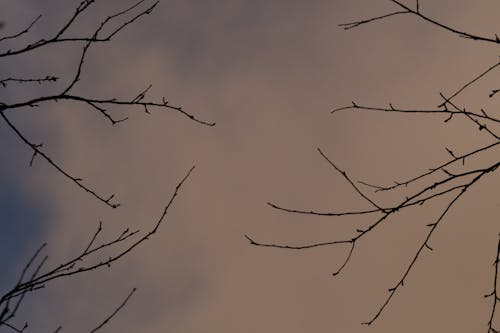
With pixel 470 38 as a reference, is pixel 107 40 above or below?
above

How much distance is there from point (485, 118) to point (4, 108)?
7.66 feet

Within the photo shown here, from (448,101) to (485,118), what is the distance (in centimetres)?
20

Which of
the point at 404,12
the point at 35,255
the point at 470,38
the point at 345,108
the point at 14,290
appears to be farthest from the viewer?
the point at 345,108

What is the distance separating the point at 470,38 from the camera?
278cm

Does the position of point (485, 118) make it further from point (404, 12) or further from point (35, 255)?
point (35, 255)

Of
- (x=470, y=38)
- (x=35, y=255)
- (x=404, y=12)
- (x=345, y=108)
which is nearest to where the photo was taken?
(x=35, y=255)

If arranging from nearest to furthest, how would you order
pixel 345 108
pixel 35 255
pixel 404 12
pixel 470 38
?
1. pixel 35 255
2. pixel 470 38
3. pixel 404 12
4. pixel 345 108

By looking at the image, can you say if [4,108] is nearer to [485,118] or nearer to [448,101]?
[448,101]

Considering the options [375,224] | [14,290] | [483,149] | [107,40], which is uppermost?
[107,40]

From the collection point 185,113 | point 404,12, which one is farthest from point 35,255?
point 404,12

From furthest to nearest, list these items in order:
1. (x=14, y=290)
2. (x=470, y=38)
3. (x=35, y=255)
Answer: (x=470, y=38) < (x=14, y=290) < (x=35, y=255)

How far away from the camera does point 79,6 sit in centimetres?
300

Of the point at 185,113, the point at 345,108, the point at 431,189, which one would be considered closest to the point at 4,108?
the point at 185,113

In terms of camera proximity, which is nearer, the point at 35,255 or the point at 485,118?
the point at 35,255
